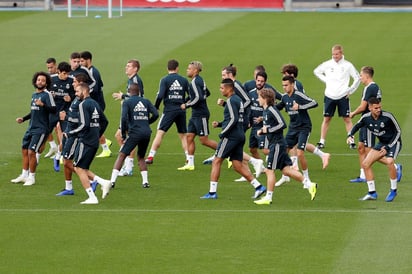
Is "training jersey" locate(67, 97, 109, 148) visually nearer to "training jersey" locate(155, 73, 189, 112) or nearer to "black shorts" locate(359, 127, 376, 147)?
"training jersey" locate(155, 73, 189, 112)

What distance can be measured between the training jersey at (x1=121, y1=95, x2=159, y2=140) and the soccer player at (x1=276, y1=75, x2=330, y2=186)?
2535 millimetres

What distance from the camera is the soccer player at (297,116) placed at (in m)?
23.6

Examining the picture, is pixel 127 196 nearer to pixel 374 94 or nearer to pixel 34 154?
pixel 34 154

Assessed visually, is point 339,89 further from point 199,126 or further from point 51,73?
point 51,73

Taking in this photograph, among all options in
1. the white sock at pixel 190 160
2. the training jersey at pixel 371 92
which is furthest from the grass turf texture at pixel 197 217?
the training jersey at pixel 371 92

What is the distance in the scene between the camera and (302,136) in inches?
940

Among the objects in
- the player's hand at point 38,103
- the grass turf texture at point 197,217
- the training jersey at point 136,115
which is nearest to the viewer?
the grass turf texture at point 197,217

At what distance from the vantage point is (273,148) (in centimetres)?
2189

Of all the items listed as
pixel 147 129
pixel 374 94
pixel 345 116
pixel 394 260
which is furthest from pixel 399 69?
pixel 394 260

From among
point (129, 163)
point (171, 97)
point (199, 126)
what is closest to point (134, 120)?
point (129, 163)

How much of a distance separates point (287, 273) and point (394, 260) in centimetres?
177

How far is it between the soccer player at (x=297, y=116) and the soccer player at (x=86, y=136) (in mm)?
3679

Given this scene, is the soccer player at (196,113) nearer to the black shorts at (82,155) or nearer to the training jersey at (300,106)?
the training jersey at (300,106)

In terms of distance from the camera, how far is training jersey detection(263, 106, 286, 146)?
21.8 meters
